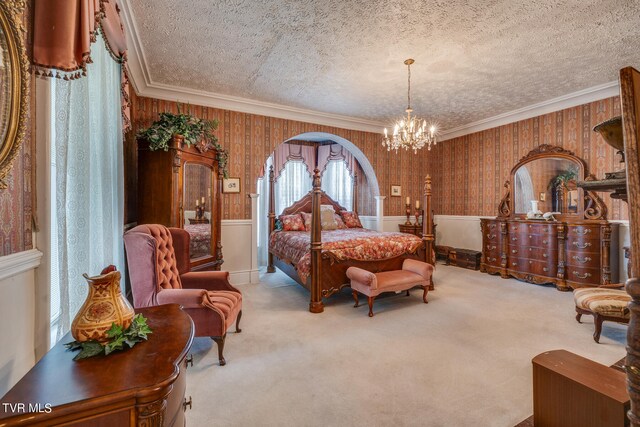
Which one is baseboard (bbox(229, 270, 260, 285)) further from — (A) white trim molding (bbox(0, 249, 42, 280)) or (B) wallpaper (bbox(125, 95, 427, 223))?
(A) white trim molding (bbox(0, 249, 42, 280))

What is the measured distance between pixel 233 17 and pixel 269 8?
0.38m

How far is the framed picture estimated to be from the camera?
470cm

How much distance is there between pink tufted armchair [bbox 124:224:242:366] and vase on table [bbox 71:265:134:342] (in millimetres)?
1035

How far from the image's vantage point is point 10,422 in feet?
2.29

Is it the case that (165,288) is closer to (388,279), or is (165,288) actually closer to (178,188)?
(178,188)

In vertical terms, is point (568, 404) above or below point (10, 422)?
below

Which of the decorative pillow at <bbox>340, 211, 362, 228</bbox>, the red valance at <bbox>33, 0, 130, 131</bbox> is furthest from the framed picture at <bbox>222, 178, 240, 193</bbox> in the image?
the red valance at <bbox>33, 0, 130, 131</bbox>

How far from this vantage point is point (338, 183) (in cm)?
696

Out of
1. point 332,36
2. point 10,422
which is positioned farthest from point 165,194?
point 10,422

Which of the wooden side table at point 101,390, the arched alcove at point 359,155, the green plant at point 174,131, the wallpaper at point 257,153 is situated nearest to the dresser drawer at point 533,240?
the wallpaper at point 257,153

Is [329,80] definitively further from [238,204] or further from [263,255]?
[263,255]

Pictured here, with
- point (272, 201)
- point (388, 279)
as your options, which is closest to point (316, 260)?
point (388, 279)

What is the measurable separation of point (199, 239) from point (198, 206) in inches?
16.4

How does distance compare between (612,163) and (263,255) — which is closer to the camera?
(612,163)
